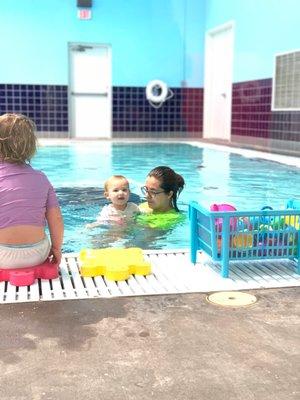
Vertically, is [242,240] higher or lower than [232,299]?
higher

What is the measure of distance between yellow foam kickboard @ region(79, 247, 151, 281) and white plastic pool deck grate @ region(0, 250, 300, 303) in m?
0.04

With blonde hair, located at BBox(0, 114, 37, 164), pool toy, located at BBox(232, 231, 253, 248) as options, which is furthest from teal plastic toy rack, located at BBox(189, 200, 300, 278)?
blonde hair, located at BBox(0, 114, 37, 164)

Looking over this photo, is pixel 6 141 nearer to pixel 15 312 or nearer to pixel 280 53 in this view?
pixel 15 312

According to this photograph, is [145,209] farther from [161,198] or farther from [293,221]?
[293,221]

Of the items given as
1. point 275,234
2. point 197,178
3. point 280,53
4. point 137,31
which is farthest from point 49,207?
point 137,31

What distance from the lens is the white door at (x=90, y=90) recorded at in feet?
49.1

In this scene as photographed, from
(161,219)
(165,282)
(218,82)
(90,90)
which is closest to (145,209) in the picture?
(161,219)

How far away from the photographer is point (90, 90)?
50.0 ft

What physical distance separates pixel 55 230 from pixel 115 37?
1269 cm

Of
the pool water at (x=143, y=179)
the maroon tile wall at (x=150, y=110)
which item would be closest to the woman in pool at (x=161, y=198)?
the pool water at (x=143, y=179)

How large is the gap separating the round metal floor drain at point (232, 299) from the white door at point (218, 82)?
1230 cm

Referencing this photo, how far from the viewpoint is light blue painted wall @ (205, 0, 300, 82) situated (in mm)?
10922

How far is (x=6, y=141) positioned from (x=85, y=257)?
78 cm

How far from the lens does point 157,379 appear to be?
6.14 ft
